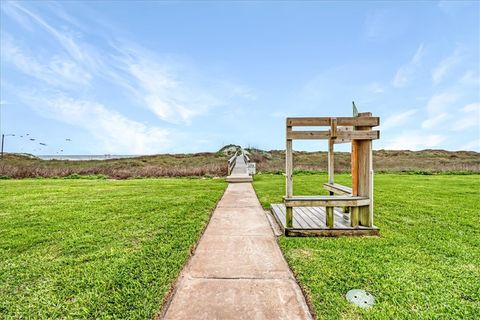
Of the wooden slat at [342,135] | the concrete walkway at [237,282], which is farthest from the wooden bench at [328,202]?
the wooden slat at [342,135]

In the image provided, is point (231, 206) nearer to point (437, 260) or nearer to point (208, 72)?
point (437, 260)

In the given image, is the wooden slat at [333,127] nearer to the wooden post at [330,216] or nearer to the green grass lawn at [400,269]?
the wooden post at [330,216]

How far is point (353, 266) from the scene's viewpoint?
265cm

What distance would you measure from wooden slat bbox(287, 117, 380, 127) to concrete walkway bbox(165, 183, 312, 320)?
5.92 ft

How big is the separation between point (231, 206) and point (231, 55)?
14.7m

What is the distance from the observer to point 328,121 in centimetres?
377

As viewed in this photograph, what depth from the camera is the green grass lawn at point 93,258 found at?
199 centimetres

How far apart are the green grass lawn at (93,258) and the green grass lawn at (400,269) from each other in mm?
1455

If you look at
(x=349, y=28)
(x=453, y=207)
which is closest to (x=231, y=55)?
(x=349, y=28)

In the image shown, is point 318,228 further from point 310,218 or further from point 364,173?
point 364,173

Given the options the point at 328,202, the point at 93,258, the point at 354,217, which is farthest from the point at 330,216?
the point at 93,258

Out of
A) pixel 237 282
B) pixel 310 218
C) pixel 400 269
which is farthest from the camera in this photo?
pixel 310 218

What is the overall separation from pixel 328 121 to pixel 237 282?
2701 mm

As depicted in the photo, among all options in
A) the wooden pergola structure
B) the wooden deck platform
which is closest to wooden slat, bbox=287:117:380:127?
the wooden pergola structure
